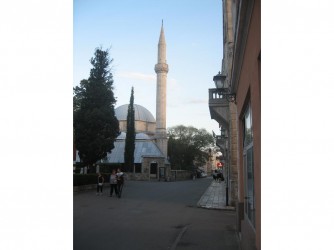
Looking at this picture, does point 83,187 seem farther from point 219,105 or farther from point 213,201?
point 219,105

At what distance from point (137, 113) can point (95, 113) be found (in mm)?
46023

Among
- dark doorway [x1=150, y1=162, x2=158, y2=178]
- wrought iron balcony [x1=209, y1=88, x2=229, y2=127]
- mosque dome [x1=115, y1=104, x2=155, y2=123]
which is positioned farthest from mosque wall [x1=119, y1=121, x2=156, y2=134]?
wrought iron balcony [x1=209, y1=88, x2=229, y2=127]

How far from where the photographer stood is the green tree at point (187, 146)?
221 ft

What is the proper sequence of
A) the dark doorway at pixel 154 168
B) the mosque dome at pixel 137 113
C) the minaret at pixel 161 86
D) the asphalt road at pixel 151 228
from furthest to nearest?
the mosque dome at pixel 137 113
the minaret at pixel 161 86
the dark doorway at pixel 154 168
the asphalt road at pixel 151 228

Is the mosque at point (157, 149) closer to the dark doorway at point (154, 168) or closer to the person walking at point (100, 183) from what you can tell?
the dark doorway at point (154, 168)

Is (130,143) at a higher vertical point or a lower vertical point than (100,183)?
higher

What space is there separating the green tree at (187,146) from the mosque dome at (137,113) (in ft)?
18.5

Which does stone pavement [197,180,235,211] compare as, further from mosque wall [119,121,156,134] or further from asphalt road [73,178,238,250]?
mosque wall [119,121,156,134]

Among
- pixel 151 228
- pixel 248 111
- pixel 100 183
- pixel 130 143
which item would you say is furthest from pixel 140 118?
pixel 248 111

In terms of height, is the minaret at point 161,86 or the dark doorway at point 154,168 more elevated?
the minaret at point 161,86

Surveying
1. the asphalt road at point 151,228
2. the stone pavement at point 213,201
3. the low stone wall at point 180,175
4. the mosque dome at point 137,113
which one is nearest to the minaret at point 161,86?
the low stone wall at point 180,175

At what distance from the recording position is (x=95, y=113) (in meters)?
29.8

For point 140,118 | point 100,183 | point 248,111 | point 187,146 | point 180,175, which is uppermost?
point 140,118
